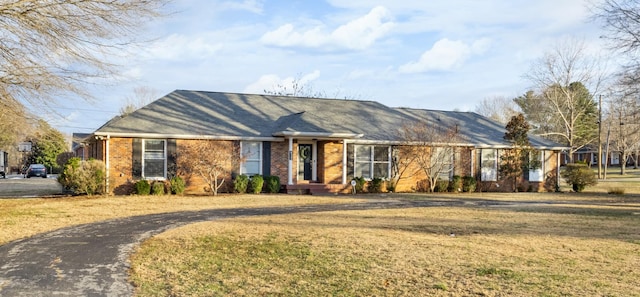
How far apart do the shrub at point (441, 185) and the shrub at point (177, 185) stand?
11.5m

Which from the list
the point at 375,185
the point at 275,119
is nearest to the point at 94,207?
the point at 275,119

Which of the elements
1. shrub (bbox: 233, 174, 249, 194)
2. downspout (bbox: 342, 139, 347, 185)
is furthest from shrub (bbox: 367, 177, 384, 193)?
shrub (bbox: 233, 174, 249, 194)

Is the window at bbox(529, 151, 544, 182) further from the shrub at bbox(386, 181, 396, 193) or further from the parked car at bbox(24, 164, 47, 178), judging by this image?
the parked car at bbox(24, 164, 47, 178)

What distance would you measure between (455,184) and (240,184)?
10.1 m

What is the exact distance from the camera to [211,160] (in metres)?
20.2

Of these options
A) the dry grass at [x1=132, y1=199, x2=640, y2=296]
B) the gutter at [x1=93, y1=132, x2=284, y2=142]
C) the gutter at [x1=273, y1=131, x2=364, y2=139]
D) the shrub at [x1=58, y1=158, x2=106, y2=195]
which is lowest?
the dry grass at [x1=132, y1=199, x2=640, y2=296]

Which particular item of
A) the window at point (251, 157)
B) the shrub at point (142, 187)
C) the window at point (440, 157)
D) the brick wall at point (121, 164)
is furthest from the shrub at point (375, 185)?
the brick wall at point (121, 164)

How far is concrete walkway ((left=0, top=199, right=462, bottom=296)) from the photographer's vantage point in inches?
240

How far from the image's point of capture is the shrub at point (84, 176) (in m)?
18.9

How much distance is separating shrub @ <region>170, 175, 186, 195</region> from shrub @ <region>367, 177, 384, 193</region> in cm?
808

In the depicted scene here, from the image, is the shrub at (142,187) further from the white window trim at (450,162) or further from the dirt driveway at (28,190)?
the white window trim at (450,162)

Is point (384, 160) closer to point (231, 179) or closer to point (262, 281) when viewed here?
point (231, 179)

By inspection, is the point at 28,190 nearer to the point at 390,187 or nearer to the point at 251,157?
the point at 251,157

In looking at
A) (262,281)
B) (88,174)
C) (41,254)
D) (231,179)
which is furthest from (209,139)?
(262,281)
